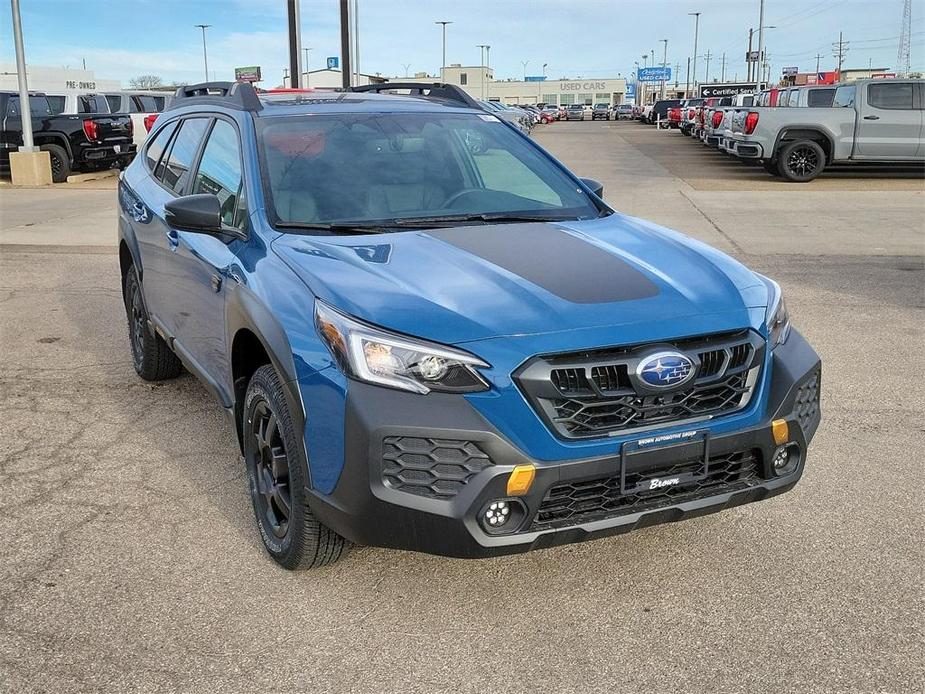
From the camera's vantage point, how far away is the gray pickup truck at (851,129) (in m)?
18.7

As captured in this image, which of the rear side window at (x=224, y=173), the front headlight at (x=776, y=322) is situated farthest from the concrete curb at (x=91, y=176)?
the front headlight at (x=776, y=322)

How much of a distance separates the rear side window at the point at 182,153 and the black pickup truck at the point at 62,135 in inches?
657

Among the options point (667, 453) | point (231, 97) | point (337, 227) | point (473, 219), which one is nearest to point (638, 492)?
point (667, 453)

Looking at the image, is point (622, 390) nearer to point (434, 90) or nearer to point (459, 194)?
point (459, 194)

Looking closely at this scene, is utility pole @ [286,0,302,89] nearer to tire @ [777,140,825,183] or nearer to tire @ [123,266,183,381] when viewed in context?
tire @ [777,140,825,183]

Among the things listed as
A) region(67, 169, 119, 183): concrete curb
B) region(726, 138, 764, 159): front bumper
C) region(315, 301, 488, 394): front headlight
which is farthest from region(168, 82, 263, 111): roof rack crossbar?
region(67, 169, 119, 183): concrete curb

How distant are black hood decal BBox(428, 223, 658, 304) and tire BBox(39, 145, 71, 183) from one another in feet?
62.0

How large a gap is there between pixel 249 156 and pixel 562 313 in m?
1.74

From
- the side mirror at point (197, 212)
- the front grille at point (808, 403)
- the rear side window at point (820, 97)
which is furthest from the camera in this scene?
the rear side window at point (820, 97)

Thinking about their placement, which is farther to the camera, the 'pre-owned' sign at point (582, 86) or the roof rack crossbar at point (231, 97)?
the 'pre-owned' sign at point (582, 86)

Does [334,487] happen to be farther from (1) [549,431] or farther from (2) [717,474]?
(2) [717,474]

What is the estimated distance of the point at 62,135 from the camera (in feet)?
66.8

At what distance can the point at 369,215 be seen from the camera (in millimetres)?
3992

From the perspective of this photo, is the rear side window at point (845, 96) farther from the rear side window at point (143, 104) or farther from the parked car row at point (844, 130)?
the rear side window at point (143, 104)
